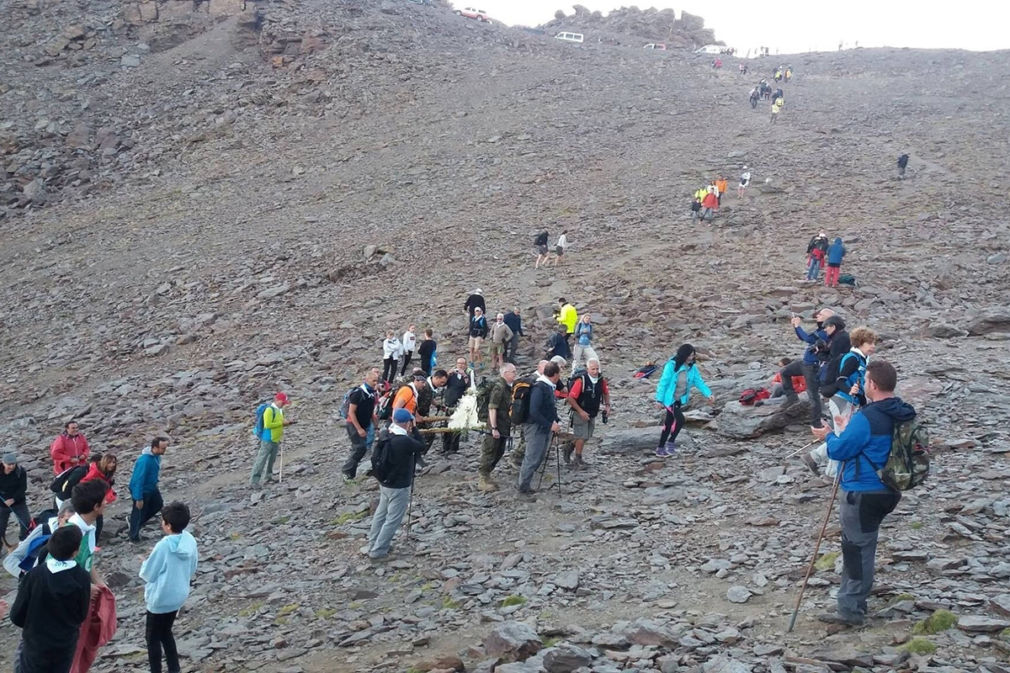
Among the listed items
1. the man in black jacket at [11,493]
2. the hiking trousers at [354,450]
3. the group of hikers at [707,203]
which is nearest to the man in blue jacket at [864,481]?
the hiking trousers at [354,450]

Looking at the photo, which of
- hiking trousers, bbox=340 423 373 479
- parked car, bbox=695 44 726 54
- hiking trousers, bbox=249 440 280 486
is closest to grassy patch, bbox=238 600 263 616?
hiking trousers, bbox=340 423 373 479

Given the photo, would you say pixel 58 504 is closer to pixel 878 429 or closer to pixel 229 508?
pixel 229 508

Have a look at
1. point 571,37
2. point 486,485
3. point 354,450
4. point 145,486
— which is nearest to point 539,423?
point 486,485

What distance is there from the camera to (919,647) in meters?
5.66

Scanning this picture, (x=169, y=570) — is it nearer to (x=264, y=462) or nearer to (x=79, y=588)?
(x=79, y=588)

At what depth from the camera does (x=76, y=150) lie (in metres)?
43.7

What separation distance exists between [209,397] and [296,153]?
2467 cm

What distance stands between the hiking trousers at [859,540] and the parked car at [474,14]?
6367 cm

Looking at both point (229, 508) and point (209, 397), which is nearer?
point (229, 508)

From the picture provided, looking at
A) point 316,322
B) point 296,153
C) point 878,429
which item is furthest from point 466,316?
point 296,153

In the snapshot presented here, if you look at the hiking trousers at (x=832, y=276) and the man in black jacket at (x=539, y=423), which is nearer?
the man in black jacket at (x=539, y=423)

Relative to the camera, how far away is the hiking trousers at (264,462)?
13391 millimetres

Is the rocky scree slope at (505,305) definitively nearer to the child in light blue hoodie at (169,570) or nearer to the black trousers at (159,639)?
the black trousers at (159,639)

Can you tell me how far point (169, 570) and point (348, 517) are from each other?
4.49 metres
